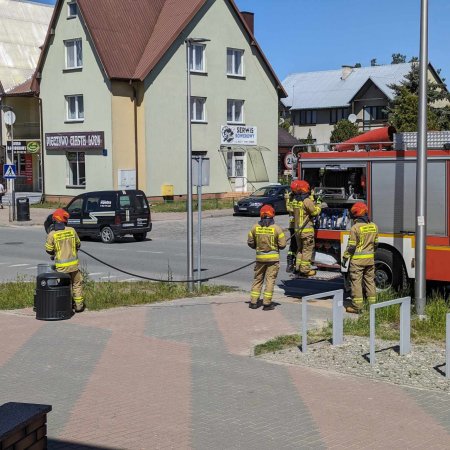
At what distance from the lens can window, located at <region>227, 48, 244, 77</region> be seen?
42750 mm

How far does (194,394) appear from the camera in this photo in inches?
301

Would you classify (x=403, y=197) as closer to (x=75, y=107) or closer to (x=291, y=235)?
(x=291, y=235)

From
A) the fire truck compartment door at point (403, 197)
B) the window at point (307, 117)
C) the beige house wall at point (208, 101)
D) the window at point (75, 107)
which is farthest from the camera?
the window at point (307, 117)

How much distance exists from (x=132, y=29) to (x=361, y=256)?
30943mm

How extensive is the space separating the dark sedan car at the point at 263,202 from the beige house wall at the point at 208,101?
5.88 metres

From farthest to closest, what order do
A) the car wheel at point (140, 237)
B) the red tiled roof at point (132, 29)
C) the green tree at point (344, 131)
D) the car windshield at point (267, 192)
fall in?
the green tree at point (344, 131) < the red tiled roof at point (132, 29) < the car windshield at point (267, 192) < the car wheel at point (140, 237)

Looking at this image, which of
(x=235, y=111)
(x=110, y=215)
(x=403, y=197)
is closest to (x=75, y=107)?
(x=235, y=111)

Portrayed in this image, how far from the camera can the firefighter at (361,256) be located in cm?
1192

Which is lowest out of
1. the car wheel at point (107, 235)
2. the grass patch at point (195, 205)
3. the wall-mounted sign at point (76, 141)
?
the car wheel at point (107, 235)

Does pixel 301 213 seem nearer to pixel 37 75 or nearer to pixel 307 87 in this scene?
pixel 37 75

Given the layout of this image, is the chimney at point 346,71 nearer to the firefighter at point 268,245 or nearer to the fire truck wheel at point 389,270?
the fire truck wheel at point 389,270

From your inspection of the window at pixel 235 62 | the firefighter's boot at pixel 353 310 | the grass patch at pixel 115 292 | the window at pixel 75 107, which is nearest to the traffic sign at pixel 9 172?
the window at pixel 75 107

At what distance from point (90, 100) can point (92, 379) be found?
31977mm

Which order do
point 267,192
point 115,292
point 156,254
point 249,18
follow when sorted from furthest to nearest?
point 249,18 < point 267,192 < point 156,254 < point 115,292
